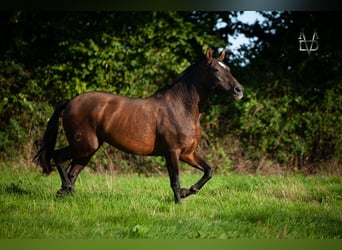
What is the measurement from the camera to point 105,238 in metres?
3.74

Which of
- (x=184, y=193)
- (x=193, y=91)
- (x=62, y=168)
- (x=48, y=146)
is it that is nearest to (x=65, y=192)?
(x=62, y=168)

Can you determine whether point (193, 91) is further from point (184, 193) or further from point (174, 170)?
point (184, 193)

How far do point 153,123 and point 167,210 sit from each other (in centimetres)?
85

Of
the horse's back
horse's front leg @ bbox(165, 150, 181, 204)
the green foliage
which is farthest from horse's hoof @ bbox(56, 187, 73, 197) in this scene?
the green foliage

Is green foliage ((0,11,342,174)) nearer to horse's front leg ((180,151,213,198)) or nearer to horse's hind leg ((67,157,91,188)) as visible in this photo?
horse's hind leg ((67,157,91,188))

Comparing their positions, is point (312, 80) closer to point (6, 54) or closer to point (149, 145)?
point (149, 145)

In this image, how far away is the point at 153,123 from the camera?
4594 millimetres

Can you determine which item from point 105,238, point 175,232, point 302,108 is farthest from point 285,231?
point 302,108

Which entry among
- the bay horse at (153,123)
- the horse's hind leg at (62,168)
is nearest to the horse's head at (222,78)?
the bay horse at (153,123)

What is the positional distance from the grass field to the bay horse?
1.04ft

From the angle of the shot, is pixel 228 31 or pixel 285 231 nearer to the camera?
pixel 285 231

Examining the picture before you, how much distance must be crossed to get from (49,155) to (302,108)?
12.8 feet

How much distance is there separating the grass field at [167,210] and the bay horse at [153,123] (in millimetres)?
317

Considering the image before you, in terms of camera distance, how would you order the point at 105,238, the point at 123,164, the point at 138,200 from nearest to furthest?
the point at 105,238, the point at 138,200, the point at 123,164
